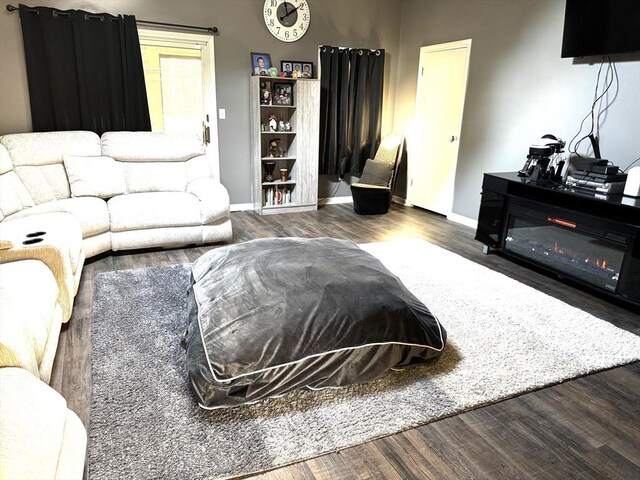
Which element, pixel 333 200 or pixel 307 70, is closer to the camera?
pixel 307 70

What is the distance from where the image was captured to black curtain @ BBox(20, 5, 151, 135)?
412cm

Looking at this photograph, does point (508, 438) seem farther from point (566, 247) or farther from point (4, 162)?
point (4, 162)

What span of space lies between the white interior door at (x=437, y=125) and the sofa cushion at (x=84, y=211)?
3.77 metres

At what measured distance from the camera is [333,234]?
4.62 m

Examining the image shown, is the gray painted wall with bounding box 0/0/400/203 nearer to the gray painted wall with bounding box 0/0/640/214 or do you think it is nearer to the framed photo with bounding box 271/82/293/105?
the gray painted wall with bounding box 0/0/640/214

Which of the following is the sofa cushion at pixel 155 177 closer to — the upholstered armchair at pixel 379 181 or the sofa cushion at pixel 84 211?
the sofa cushion at pixel 84 211

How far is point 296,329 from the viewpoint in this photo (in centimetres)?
196

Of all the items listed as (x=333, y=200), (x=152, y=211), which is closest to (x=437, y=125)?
(x=333, y=200)

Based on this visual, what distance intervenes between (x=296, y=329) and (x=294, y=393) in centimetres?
31

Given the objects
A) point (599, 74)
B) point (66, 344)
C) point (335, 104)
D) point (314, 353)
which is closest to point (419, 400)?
point (314, 353)

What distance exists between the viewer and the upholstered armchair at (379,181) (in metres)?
5.42

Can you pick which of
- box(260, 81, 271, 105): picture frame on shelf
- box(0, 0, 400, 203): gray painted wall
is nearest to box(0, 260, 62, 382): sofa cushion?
box(0, 0, 400, 203): gray painted wall

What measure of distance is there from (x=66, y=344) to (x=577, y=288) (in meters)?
3.53

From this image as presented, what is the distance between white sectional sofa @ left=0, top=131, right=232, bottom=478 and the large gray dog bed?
1.98 feet
